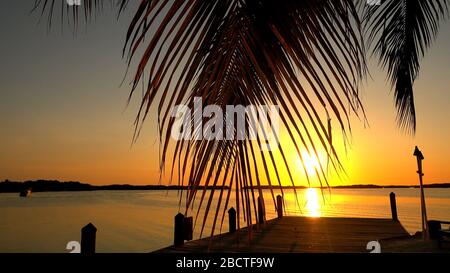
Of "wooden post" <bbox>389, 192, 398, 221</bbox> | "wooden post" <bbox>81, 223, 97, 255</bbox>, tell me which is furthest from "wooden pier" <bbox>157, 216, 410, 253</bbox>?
"wooden post" <bbox>81, 223, 97, 255</bbox>

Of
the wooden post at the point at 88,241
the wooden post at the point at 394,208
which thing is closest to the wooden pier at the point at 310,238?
the wooden post at the point at 394,208

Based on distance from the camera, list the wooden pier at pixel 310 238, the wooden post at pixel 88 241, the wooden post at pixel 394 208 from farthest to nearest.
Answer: the wooden post at pixel 394 208
the wooden pier at pixel 310 238
the wooden post at pixel 88 241

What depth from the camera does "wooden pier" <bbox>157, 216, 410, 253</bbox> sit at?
8.99 m

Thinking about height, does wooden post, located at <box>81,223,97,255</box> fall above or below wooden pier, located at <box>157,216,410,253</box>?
above

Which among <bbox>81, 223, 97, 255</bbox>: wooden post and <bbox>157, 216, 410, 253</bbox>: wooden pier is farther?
<bbox>157, 216, 410, 253</bbox>: wooden pier

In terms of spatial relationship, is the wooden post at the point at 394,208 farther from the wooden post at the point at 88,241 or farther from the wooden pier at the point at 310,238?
the wooden post at the point at 88,241

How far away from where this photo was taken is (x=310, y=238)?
1084 cm

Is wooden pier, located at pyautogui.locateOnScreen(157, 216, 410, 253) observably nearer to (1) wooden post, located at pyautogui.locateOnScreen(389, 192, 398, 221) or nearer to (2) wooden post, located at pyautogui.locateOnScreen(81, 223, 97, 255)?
(1) wooden post, located at pyautogui.locateOnScreen(389, 192, 398, 221)

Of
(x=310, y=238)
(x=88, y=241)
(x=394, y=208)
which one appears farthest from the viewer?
(x=394, y=208)

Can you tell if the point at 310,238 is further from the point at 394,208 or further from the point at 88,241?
the point at 394,208

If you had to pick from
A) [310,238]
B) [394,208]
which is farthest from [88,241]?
[394,208]

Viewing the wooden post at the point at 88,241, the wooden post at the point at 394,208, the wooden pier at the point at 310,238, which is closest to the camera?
the wooden post at the point at 88,241

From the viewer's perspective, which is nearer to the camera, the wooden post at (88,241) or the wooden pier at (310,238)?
the wooden post at (88,241)

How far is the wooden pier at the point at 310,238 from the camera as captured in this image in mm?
8985
